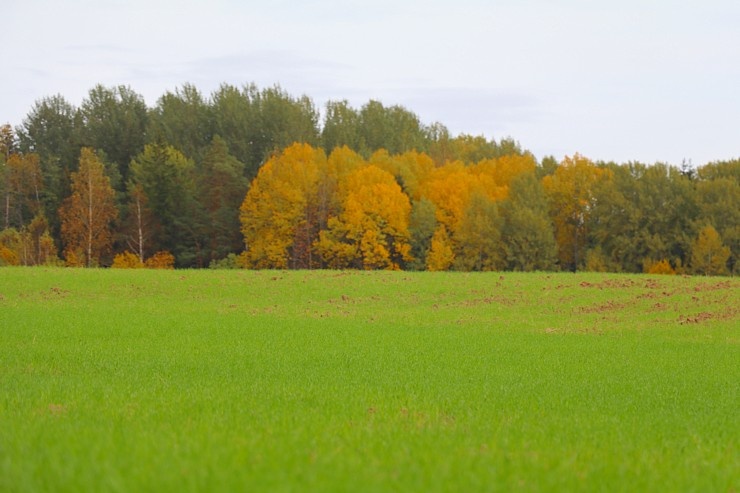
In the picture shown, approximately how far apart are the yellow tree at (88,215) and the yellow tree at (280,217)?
13.3 metres

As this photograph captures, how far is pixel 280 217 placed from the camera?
73500mm

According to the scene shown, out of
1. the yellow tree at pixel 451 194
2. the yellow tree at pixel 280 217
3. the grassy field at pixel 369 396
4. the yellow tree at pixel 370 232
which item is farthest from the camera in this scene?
the yellow tree at pixel 451 194

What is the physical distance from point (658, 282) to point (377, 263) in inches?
1343

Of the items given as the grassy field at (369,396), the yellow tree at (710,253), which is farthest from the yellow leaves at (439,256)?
the grassy field at (369,396)

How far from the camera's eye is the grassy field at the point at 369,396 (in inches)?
259

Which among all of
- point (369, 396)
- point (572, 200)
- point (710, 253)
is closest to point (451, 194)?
point (572, 200)

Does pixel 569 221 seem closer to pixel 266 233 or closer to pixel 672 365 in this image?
pixel 266 233

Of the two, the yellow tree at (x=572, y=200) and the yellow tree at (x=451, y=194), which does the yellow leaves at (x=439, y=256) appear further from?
the yellow tree at (x=572, y=200)

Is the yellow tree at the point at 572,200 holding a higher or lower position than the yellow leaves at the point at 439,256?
higher

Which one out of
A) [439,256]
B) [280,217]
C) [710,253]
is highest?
[280,217]

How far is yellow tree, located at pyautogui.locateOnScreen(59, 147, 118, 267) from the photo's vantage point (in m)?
72.8

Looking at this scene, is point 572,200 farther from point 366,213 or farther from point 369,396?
point 369,396

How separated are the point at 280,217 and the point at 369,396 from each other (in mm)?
61984

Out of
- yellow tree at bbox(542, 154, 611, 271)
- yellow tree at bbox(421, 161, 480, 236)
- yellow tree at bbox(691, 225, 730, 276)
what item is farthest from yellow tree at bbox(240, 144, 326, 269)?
yellow tree at bbox(691, 225, 730, 276)
